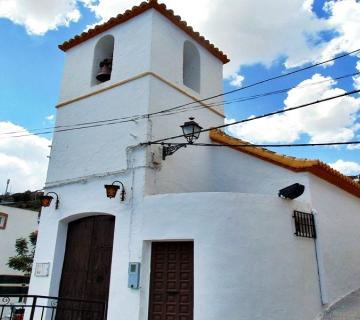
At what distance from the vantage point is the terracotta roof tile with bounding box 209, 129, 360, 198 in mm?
7850

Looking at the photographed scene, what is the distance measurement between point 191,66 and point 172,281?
622 cm

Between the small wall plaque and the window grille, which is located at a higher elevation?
the window grille

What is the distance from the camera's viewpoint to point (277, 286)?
634 centimetres

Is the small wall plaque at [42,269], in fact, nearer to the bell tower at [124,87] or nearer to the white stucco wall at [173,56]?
the bell tower at [124,87]

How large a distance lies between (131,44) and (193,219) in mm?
4960

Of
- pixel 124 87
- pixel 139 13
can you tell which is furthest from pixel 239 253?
pixel 139 13

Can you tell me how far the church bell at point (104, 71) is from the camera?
9.48m

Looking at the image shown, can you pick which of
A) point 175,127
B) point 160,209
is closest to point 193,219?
point 160,209

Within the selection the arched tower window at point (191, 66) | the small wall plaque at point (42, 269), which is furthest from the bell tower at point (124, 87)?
the small wall plaque at point (42, 269)

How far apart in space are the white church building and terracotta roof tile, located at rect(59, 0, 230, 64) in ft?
0.11

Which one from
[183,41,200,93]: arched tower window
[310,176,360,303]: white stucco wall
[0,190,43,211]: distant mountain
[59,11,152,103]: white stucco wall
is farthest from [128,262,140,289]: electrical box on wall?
[0,190,43,211]: distant mountain

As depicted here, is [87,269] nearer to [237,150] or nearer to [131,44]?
[237,150]

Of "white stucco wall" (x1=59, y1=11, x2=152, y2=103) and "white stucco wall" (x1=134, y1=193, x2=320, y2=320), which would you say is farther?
"white stucco wall" (x1=59, y1=11, x2=152, y2=103)

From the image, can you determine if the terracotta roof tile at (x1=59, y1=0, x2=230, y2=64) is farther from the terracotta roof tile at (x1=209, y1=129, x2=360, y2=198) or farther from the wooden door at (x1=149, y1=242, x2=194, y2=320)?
the wooden door at (x1=149, y1=242, x2=194, y2=320)
